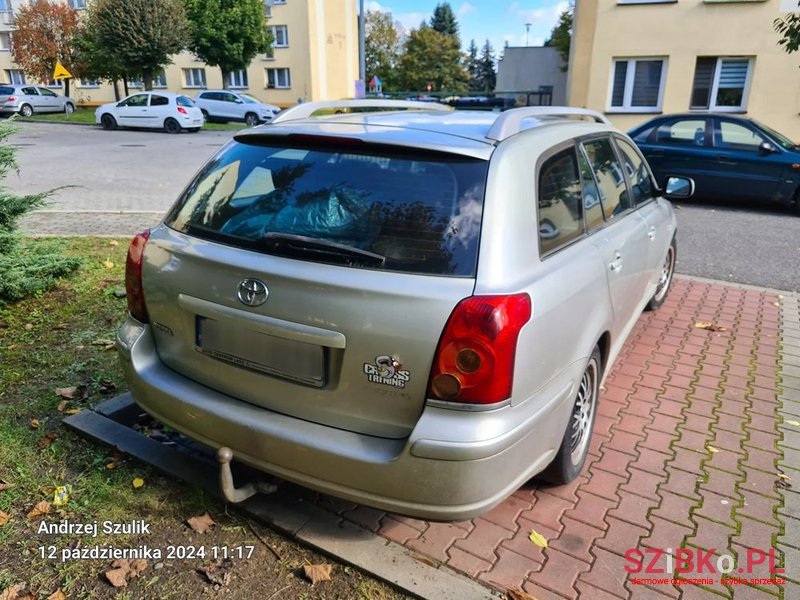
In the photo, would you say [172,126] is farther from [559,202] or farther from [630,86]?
[559,202]

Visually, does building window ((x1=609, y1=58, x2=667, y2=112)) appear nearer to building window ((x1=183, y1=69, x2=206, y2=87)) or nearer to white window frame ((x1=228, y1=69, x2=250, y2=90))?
white window frame ((x1=228, y1=69, x2=250, y2=90))

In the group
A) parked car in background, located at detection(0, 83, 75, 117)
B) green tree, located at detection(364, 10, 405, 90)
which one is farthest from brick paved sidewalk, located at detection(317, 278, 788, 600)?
green tree, located at detection(364, 10, 405, 90)

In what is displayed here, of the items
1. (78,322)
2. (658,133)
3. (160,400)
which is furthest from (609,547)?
(658,133)

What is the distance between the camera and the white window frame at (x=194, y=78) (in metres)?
44.8

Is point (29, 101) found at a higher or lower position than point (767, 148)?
higher

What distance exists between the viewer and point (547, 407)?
239 centimetres

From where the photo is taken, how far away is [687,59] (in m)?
18.9

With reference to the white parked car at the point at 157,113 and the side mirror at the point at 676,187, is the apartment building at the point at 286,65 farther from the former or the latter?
the side mirror at the point at 676,187

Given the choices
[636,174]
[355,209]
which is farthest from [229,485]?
[636,174]

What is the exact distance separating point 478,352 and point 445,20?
337ft

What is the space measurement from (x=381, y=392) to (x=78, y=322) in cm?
359

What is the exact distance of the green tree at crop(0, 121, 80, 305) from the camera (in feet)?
16.2

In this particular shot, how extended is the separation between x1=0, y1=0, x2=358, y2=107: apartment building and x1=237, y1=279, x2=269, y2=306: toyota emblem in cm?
4032

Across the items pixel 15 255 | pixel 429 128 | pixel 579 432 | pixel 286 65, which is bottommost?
pixel 579 432
